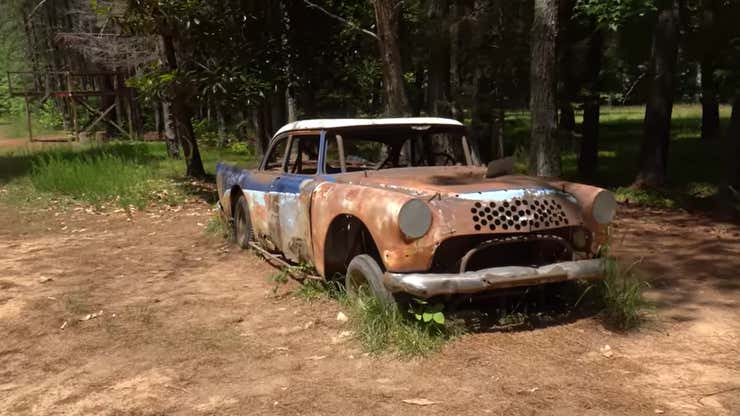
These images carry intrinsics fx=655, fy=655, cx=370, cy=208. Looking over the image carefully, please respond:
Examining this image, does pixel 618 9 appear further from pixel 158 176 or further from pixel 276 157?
pixel 158 176

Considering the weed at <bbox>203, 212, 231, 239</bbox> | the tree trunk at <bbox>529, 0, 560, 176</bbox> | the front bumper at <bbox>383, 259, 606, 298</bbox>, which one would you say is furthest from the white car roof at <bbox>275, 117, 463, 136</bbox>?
the weed at <bbox>203, 212, 231, 239</bbox>

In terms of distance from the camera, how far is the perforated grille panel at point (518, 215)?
4043mm

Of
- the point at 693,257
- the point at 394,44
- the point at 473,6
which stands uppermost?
the point at 473,6

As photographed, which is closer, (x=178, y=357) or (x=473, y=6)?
(x=178, y=357)

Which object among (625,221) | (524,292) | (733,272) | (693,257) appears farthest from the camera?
(625,221)

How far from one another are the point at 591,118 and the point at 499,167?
1006 cm

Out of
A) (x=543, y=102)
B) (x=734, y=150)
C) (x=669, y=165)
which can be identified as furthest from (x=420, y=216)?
(x=669, y=165)

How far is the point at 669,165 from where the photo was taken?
14266mm

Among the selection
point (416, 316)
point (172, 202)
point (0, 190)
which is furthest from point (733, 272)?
point (0, 190)

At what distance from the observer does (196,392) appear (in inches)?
142

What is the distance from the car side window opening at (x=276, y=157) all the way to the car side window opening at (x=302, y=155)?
0.69 ft

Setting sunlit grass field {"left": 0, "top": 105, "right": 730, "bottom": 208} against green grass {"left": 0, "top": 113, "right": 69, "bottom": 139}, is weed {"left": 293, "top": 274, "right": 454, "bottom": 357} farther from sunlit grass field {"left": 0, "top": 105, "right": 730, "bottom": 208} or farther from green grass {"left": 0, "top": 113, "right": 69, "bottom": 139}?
green grass {"left": 0, "top": 113, "right": 69, "bottom": 139}

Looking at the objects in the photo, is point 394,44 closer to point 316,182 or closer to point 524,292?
point 316,182

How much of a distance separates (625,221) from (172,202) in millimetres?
6970
